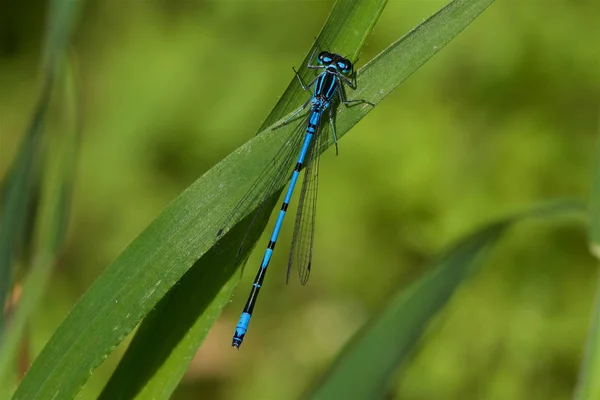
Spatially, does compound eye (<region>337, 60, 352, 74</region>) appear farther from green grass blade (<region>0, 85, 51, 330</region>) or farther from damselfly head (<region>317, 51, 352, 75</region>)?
green grass blade (<region>0, 85, 51, 330</region>)

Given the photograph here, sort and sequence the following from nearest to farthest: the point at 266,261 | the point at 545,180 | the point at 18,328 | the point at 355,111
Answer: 1. the point at 355,111
2. the point at 18,328
3. the point at 266,261
4. the point at 545,180

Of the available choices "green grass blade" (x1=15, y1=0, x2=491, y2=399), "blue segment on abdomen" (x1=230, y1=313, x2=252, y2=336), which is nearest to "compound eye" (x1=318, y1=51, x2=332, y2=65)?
"green grass blade" (x1=15, y1=0, x2=491, y2=399)

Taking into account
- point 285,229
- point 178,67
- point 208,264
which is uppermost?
point 178,67

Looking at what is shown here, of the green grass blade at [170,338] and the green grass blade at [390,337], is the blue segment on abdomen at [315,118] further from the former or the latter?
the green grass blade at [170,338]

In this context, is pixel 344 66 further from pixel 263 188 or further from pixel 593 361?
pixel 593 361

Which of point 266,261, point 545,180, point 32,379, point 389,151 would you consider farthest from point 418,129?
point 32,379

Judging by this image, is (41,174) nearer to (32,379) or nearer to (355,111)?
(32,379)
